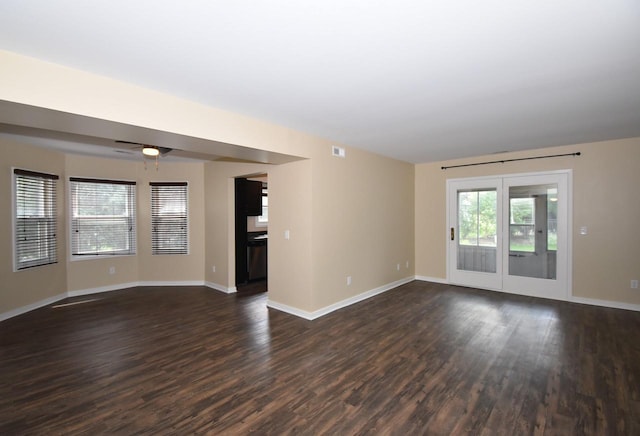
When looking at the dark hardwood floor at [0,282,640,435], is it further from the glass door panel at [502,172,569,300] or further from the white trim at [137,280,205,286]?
the white trim at [137,280,205,286]

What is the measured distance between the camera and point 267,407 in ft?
7.38

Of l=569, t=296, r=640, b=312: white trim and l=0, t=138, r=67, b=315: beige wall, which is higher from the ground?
l=0, t=138, r=67, b=315: beige wall

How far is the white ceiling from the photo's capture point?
5.15ft

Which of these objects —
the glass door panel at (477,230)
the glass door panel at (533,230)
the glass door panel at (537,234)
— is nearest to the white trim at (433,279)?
the glass door panel at (477,230)

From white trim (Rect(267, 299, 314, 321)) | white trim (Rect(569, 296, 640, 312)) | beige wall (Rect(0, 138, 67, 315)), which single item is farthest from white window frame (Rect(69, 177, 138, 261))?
white trim (Rect(569, 296, 640, 312))

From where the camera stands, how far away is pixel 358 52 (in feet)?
6.46

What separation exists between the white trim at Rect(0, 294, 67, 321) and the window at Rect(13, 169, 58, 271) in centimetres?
57

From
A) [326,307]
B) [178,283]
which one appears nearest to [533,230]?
[326,307]

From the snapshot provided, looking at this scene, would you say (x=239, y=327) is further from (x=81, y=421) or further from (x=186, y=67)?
(x=186, y=67)

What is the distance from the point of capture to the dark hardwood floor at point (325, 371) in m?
2.09

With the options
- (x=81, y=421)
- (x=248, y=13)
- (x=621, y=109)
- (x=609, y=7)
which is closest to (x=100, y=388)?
(x=81, y=421)

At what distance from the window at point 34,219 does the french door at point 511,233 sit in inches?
270

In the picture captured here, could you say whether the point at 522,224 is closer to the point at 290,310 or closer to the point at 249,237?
the point at 290,310

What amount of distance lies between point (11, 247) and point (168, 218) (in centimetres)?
221
